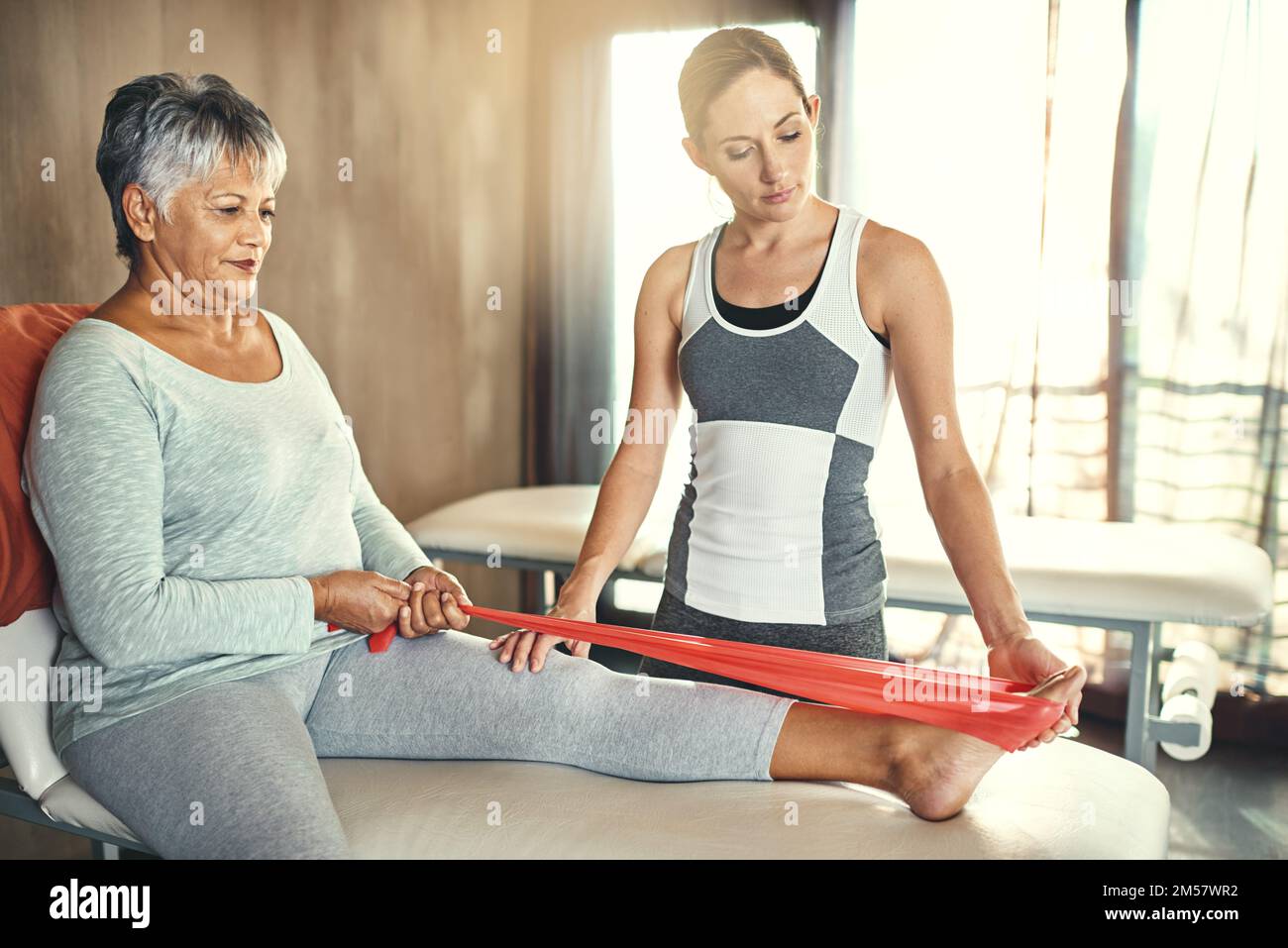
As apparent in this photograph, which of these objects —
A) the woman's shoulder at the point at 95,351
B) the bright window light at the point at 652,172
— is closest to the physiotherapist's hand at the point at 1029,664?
the woman's shoulder at the point at 95,351

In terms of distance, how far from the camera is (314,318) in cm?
277

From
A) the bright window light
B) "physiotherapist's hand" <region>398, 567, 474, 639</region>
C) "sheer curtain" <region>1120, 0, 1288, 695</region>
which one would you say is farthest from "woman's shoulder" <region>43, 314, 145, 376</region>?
"sheer curtain" <region>1120, 0, 1288, 695</region>

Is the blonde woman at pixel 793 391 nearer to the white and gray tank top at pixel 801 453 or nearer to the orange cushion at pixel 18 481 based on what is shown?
the white and gray tank top at pixel 801 453

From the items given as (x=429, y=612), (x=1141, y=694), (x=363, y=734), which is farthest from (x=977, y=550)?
(x=1141, y=694)

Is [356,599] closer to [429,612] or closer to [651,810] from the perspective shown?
[429,612]

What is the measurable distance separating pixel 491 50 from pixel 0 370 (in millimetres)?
2578

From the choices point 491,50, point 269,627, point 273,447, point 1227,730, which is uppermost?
point 491,50

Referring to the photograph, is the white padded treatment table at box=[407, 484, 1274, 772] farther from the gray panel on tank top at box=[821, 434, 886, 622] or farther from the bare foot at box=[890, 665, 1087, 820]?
the bare foot at box=[890, 665, 1087, 820]

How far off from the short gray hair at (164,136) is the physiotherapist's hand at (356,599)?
1.65 ft

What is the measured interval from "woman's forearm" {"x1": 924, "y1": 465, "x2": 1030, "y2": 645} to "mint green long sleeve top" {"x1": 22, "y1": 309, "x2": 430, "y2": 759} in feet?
2.73

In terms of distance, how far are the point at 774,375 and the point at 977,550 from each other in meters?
0.36
